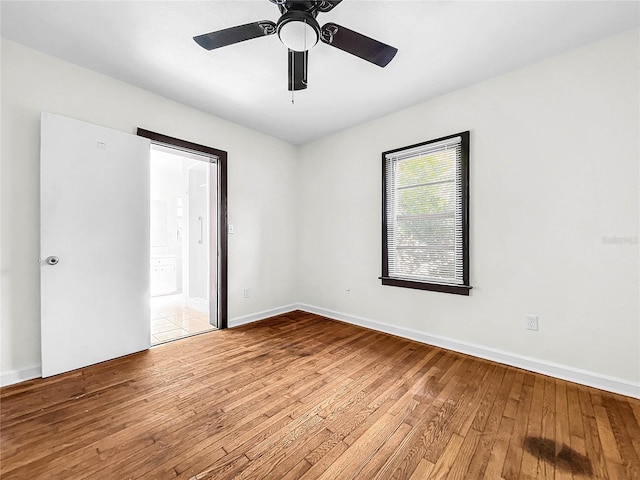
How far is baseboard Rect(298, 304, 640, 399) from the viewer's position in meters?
2.08

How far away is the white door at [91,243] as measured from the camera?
90.7 inches

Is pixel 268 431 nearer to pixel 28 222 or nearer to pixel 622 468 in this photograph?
pixel 622 468

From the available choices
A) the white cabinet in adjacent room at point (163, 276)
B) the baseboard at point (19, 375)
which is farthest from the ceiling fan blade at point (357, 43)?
the white cabinet in adjacent room at point (163, 276)

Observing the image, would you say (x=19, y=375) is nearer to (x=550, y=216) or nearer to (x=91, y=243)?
(x=91, y=243)

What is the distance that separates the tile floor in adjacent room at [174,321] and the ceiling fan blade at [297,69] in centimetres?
298

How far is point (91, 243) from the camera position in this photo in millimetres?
2520

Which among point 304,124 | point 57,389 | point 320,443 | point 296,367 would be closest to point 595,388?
point 320,443

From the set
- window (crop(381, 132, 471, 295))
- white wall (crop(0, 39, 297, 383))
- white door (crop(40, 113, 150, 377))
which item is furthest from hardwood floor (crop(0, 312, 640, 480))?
window (crop(381, 132, 471, 295))

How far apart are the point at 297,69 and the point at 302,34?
42cm

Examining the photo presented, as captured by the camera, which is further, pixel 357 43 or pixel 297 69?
pixel 297 69

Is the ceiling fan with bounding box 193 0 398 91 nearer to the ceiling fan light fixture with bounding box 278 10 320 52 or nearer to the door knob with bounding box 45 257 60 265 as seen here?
the ceiling fan light fixture with bounding box 278 10 320 52

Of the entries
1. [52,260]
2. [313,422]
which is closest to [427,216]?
[313,422]

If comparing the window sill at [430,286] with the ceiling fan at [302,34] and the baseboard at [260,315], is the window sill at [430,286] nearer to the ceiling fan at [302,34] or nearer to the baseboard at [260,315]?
the baseboard at [260,315]

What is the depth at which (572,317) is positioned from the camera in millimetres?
2268
